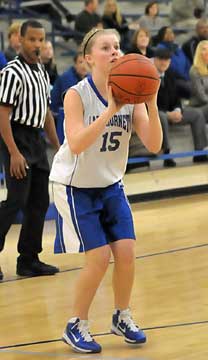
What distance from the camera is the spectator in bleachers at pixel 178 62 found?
10648 millimetres

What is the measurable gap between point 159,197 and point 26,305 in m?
4.24

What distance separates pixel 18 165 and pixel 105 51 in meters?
1.75

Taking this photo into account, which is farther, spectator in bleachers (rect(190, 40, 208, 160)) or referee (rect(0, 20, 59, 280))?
spectator in bleachers (rect(190, 40, 208, 160))

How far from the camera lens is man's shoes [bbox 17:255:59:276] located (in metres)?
6.07

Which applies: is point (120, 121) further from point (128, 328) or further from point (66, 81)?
point (66, 81)

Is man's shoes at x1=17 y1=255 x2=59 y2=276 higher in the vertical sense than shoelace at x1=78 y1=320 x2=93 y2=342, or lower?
lower

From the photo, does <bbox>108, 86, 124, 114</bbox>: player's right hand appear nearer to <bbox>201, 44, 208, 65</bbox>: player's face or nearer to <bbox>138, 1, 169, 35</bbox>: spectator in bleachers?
<bbox>201, 44, 208, 65</bbox>: player's face

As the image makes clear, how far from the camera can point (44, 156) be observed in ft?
19.7

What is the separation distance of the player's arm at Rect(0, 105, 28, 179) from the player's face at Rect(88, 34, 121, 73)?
164cm

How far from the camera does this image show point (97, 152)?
4262mm

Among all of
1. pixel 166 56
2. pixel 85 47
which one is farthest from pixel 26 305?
pixel 166 56

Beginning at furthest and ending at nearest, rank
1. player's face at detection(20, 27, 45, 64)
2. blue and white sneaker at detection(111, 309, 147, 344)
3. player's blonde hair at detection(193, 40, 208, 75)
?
player's blonde hair at detection(193, 40, 208, 75)
player's face at detection(20, 27, 45, 64)
blue and white sneaker at detection(111, 309, 147, 344)

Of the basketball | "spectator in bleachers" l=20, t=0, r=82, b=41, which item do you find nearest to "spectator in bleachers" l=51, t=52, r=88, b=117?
"spectator in bleachers" l=20, t=0, r=82, b=41

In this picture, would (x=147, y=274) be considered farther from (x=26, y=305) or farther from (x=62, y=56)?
(x=62, y=56)
